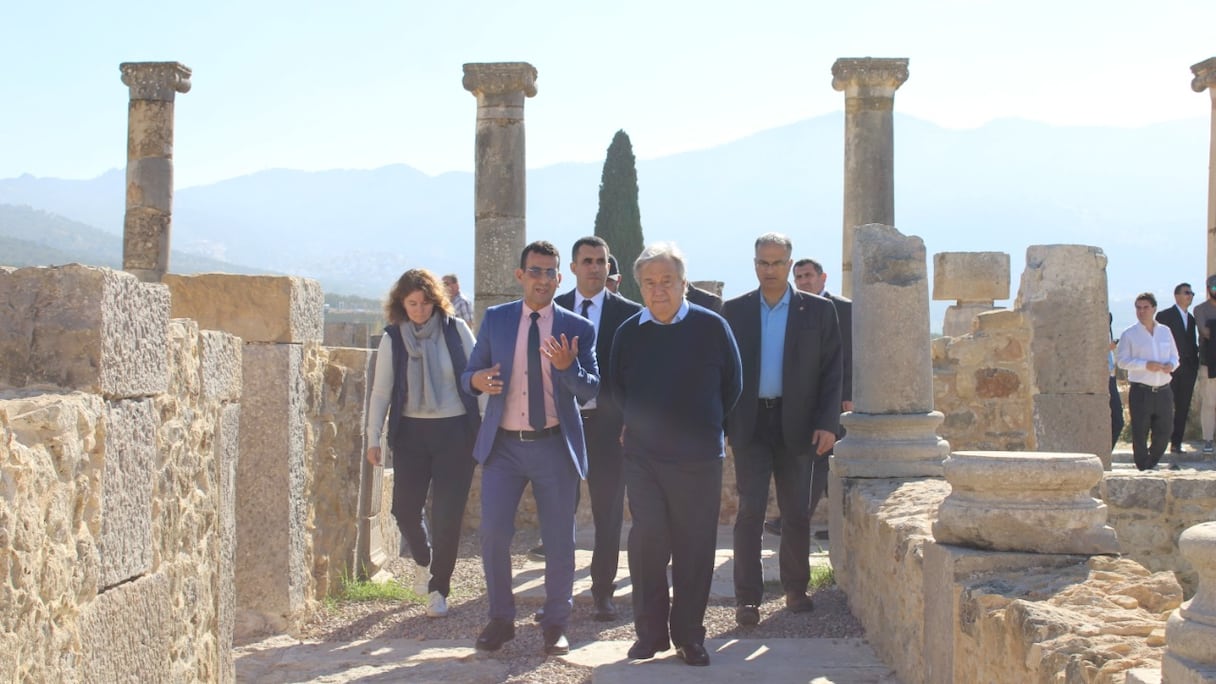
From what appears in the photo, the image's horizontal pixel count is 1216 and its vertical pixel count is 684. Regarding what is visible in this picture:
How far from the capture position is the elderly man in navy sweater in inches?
199

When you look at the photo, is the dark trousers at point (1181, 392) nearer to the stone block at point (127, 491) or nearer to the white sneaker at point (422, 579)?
the white sneaker at point (422, 579)

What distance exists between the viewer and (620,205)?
2567 centimetres

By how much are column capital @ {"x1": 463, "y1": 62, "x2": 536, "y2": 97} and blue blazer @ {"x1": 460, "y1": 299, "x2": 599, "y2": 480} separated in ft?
29.6

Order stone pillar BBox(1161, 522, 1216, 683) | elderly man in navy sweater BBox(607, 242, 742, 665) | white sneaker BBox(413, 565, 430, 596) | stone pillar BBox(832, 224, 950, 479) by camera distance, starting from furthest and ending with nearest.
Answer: white sneaker BBox(413, 565, 430, 596) < stone pillar BBox(832, 224, 950, 479) < elderly man in navy sweater BBox(607, 242, 742, 665) < stone pillar BBox(1161, 522, 1216, 683)

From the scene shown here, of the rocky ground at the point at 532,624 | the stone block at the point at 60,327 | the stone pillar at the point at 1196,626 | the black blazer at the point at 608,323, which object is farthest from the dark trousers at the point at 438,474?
the stone pillar at the point at 1196,626

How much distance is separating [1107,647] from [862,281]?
3.88 m

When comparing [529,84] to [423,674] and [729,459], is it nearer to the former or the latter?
[729,459]

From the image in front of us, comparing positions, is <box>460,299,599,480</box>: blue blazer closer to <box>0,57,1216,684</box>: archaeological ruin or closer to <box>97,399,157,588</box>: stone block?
<box>0,57,1216,684</box>: archaeological ruin

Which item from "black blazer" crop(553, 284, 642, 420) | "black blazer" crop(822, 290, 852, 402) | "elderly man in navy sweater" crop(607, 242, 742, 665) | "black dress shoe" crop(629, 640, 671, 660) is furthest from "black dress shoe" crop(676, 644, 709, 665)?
"black blazer" crop(822, 290, 852, 402)

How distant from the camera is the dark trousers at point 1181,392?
1200 centimetres

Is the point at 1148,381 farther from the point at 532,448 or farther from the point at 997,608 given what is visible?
the point at 997,608

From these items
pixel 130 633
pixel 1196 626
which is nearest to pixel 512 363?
pixel 130 633

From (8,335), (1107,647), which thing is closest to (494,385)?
(8,335)

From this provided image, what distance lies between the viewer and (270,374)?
232 inches
